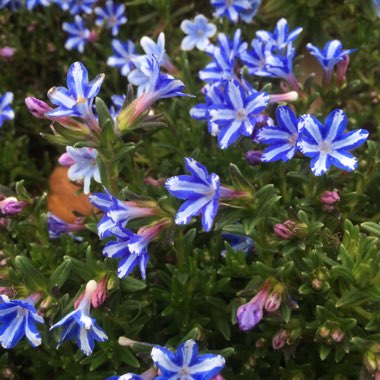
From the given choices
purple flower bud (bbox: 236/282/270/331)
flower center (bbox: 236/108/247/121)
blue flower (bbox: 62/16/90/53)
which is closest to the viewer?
purple flower bud (bbox: 236/282/270/331)

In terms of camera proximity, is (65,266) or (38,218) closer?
(65,266)

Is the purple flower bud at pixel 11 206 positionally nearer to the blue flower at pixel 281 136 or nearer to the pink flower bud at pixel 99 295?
the pink flower bud at pixel 99 295

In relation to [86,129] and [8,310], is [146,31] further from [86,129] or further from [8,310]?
[8,310]

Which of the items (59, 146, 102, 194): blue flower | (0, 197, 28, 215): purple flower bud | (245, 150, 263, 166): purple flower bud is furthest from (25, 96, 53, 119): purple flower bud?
(245, 150, 263, 166): purple flower bud

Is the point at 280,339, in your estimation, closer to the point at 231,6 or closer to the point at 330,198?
the point at 330,198

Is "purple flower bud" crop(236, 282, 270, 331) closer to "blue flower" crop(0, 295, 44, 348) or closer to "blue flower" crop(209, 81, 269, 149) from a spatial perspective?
"blue flower" crop(209, 81, 269, 149)

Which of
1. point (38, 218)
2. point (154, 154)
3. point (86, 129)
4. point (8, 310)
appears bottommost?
point (154, 154)

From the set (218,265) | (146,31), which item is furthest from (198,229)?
(146,31)

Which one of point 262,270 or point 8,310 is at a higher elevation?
point 8,310
